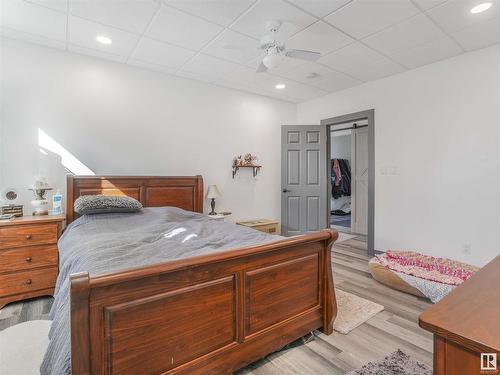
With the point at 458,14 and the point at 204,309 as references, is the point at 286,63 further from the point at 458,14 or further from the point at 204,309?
the point at 204,309

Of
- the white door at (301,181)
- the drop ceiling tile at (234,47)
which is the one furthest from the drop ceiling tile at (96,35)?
the white door at (301,181)

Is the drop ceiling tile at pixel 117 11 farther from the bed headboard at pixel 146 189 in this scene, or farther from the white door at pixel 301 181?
the white door at pixel 301 181

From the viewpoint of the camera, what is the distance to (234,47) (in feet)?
8.75

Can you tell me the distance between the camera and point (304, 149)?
4.92 meters

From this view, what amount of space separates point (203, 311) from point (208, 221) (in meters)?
1.51

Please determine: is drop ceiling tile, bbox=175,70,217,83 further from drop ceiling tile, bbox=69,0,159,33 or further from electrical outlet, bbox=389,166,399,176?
electrical outlet, bbox=389,166,399,176

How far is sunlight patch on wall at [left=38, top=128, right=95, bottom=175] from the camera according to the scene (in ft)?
9.78

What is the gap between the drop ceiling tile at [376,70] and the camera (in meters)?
3.45

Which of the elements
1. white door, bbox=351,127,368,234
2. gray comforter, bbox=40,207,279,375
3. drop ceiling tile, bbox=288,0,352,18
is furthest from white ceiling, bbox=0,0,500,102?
white door, bbox=351,127,368,234

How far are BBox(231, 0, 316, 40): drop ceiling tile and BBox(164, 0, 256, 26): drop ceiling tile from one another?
8cm

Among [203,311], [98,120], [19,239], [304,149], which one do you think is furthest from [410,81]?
[19,239]

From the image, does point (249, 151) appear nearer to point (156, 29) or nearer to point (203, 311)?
point (156, 29)

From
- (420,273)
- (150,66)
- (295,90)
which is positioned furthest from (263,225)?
(150,66)

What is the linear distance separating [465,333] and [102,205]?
303cm
